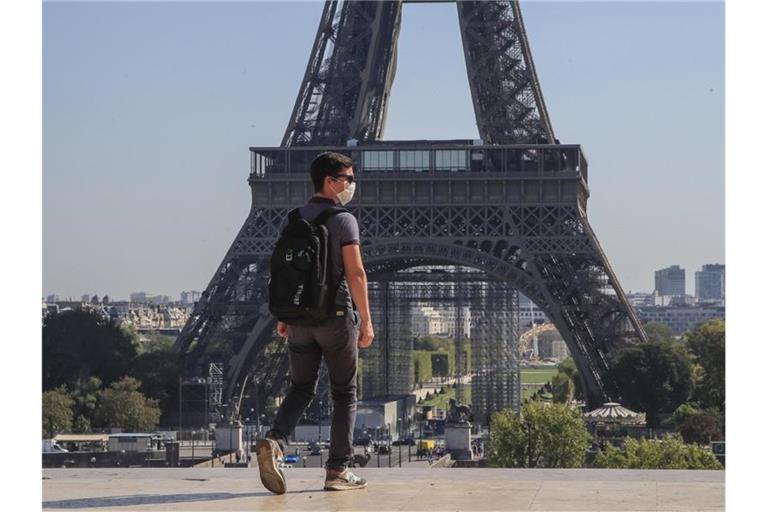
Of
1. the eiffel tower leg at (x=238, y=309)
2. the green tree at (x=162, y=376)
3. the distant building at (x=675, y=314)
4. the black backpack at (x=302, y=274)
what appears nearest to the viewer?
the black backpack at (x=302, y=274)

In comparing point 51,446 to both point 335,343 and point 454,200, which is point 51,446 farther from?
point 335,343

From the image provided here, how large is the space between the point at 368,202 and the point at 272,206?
273cm

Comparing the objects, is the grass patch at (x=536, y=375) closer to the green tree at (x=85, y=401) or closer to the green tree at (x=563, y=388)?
the green tree at (x=563, y=388)

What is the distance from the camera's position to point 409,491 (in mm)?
Result: 8820

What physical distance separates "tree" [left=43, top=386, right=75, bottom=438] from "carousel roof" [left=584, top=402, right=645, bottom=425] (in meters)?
14.1

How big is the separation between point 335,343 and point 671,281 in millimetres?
179933

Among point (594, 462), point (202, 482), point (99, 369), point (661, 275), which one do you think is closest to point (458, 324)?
point (99, 369)

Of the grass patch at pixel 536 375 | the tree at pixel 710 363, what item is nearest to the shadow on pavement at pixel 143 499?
the tree at pixel 710 363

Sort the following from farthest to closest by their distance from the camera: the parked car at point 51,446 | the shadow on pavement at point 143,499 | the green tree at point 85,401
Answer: the green tree at point 85,401
the parked car at point 51,446
the shadow on pavement at point 143,499

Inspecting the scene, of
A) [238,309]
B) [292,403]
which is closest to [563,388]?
[238,309]

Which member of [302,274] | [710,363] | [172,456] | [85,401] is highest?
[302,274]

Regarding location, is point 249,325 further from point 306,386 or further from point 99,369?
point 306,386

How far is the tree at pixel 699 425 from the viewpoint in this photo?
4534cm

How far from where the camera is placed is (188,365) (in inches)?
1959
